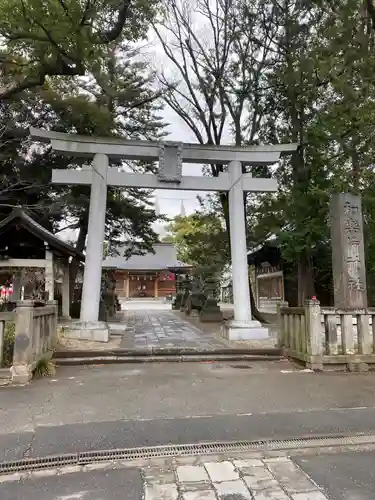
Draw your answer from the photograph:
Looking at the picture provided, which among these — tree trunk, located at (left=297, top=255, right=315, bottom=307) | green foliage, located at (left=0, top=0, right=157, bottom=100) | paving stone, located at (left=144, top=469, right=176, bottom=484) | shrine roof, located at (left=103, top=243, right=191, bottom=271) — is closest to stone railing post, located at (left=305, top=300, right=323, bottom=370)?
paving stone, located at (left=144, top=469, right=176, bottom=484)

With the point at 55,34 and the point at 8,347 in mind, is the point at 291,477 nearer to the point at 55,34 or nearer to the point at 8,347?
the point at 8,347

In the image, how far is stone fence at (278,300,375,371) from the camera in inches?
274

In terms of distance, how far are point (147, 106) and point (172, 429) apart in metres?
15.8

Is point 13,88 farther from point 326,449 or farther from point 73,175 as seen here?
point 326,449

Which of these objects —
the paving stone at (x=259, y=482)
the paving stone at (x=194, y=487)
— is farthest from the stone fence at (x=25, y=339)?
the paving stone at (x=259, y=482)

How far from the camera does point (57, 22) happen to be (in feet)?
23.8

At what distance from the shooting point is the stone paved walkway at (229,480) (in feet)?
8.90

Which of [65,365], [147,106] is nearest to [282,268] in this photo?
[147,106]

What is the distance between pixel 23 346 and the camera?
19.8ft

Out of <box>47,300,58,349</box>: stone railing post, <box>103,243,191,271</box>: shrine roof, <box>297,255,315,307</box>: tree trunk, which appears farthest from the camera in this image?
<box>103,243,191,271</box>: shrine roof

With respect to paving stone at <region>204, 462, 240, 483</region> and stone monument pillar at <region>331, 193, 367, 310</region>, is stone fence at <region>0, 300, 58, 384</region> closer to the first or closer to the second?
paving stone at <region>204, 462, 240, 483</region>

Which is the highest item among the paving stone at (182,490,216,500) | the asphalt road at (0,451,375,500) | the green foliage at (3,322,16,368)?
the green foliage at (3,322,16,368)

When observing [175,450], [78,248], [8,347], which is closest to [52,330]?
[8,347]

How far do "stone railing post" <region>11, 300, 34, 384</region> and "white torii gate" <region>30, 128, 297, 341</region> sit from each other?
10.7ft
